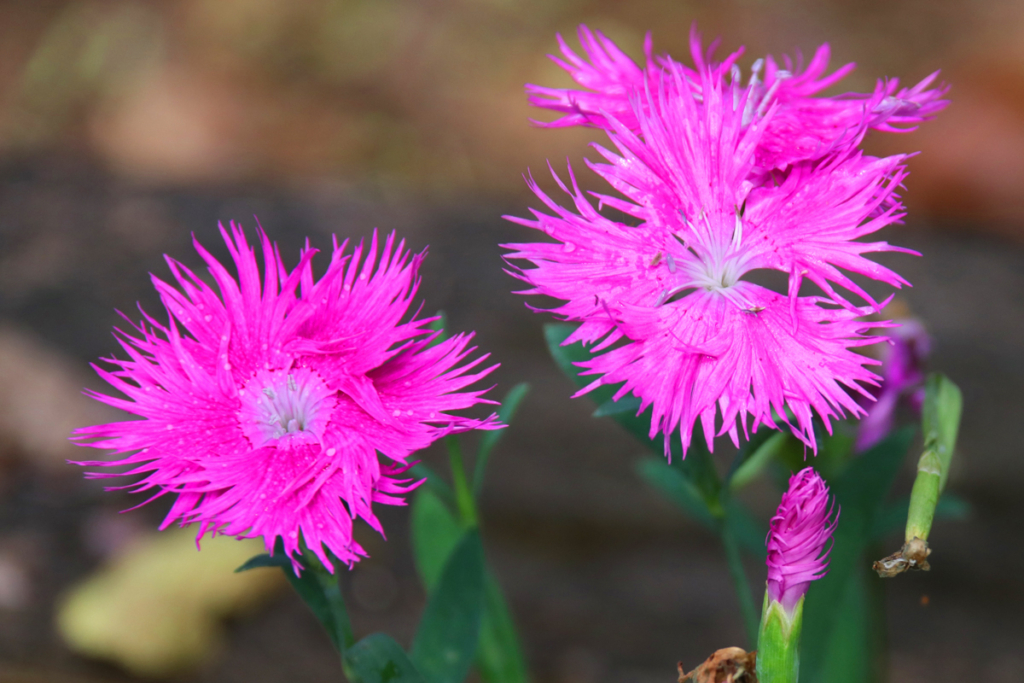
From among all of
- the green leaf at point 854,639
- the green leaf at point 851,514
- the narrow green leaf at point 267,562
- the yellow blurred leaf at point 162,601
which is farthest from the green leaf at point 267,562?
the yellow blurred leaf at point 162,601

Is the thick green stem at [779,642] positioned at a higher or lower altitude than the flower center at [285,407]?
lower

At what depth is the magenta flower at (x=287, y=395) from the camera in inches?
20.4

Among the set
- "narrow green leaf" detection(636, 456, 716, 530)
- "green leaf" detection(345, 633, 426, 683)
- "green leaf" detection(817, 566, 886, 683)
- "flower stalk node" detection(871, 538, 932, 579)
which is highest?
"narrow green leaf" detection(636, 456, 716, 530)

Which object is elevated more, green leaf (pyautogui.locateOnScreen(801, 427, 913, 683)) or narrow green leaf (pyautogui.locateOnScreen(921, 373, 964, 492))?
narrow green leaf (pyautogui.locateOnScreen(921, 373, 964, 492))

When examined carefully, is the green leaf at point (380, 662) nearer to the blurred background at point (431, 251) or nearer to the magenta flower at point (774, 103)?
the magenta flower at point (774, 103)

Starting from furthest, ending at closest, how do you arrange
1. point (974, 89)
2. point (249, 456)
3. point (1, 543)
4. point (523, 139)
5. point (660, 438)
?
point (523, 139), point (974, 89), point (1, 543), point (660, 438), point (249, 456)

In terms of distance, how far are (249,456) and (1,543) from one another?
3.47ft

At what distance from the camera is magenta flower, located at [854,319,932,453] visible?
2.67 feet

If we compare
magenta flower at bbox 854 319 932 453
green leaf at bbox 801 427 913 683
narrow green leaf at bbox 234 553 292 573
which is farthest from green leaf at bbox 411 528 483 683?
magenta flower at bbox 854 319 932 453

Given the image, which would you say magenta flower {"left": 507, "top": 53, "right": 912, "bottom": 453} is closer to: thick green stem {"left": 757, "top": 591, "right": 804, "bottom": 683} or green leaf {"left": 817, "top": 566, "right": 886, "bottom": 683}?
thick green stem {"left": 757, "top": 591, "right": 804, "bottom": 683}

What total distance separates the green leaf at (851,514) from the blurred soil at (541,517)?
20.1 inches

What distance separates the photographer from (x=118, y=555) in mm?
1371

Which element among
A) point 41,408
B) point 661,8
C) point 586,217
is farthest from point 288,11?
point 586,217

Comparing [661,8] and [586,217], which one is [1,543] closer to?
[586,217]
